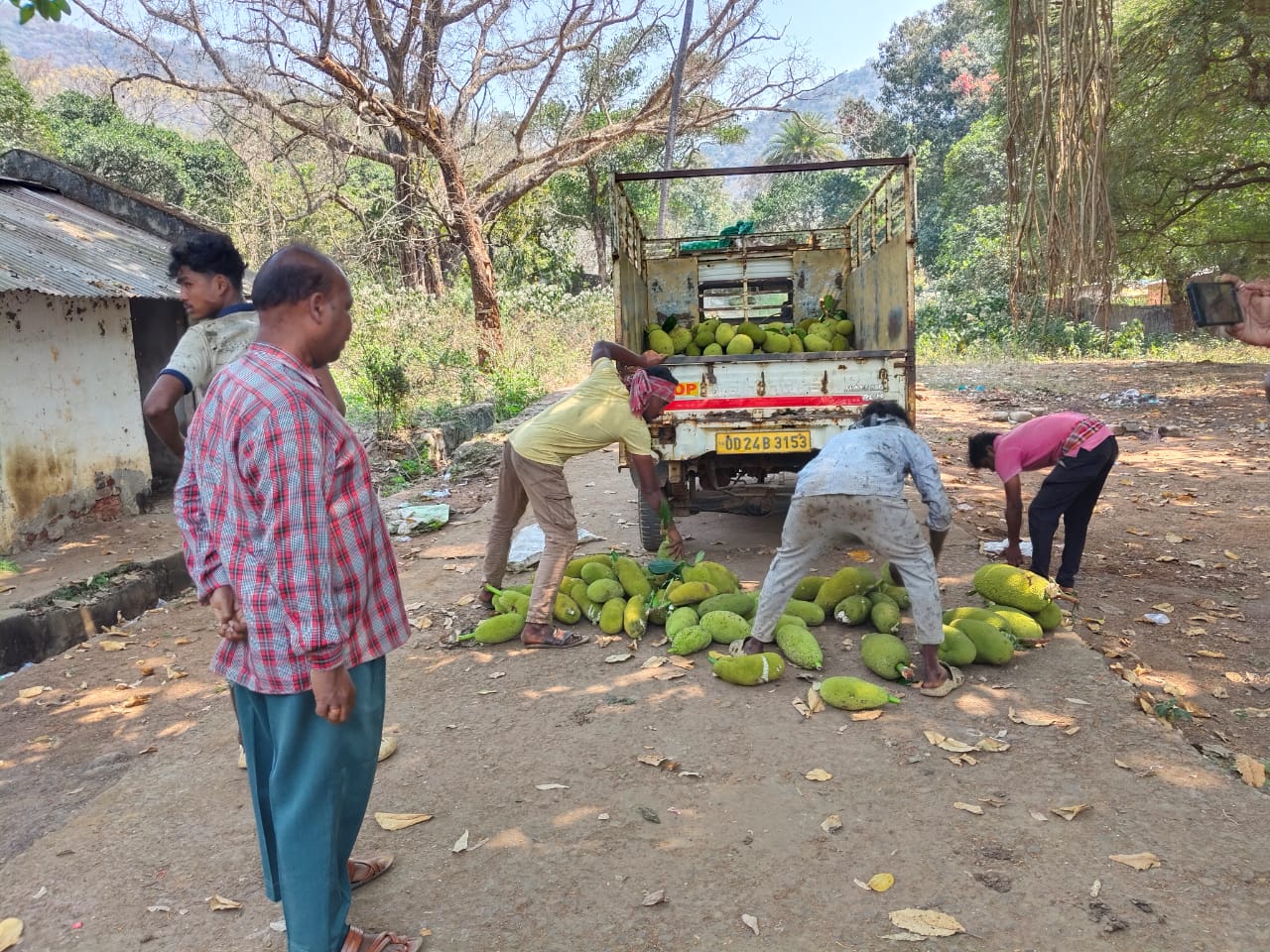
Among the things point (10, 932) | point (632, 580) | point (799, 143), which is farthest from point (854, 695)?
point (799, 143)

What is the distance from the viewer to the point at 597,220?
84.8ft

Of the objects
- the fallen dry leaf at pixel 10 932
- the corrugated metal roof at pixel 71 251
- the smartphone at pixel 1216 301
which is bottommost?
the fallen dry leaf at pixel 10 932

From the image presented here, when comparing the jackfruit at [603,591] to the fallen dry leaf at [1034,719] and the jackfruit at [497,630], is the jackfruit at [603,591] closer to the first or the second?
the jackfruit at [497,630]

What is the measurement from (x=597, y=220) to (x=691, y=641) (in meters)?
23.2

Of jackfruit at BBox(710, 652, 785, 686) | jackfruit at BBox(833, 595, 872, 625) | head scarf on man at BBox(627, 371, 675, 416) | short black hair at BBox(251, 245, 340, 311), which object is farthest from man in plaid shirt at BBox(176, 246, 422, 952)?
head scarf on man at BBox(627, 371, 675, 416)

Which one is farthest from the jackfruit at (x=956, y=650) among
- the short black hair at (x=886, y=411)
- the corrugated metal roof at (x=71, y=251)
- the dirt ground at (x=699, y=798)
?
the corrugated metal roof at (x=71, y=251)

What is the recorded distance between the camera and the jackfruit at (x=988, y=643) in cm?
400

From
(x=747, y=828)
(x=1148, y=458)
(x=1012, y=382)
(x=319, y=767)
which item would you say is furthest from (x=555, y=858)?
(x=1012, y=382)

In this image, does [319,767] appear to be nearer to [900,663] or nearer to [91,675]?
[900,663]

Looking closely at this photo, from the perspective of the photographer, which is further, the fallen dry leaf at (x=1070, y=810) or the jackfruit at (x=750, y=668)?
the jackfruit at (x=750, y=668)

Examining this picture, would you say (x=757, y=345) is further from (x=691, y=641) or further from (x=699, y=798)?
(x=699, y=798)

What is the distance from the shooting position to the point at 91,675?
4.97 meters

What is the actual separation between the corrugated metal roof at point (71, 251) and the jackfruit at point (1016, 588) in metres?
6.61

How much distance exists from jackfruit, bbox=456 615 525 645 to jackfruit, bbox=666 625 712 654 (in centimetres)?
90
